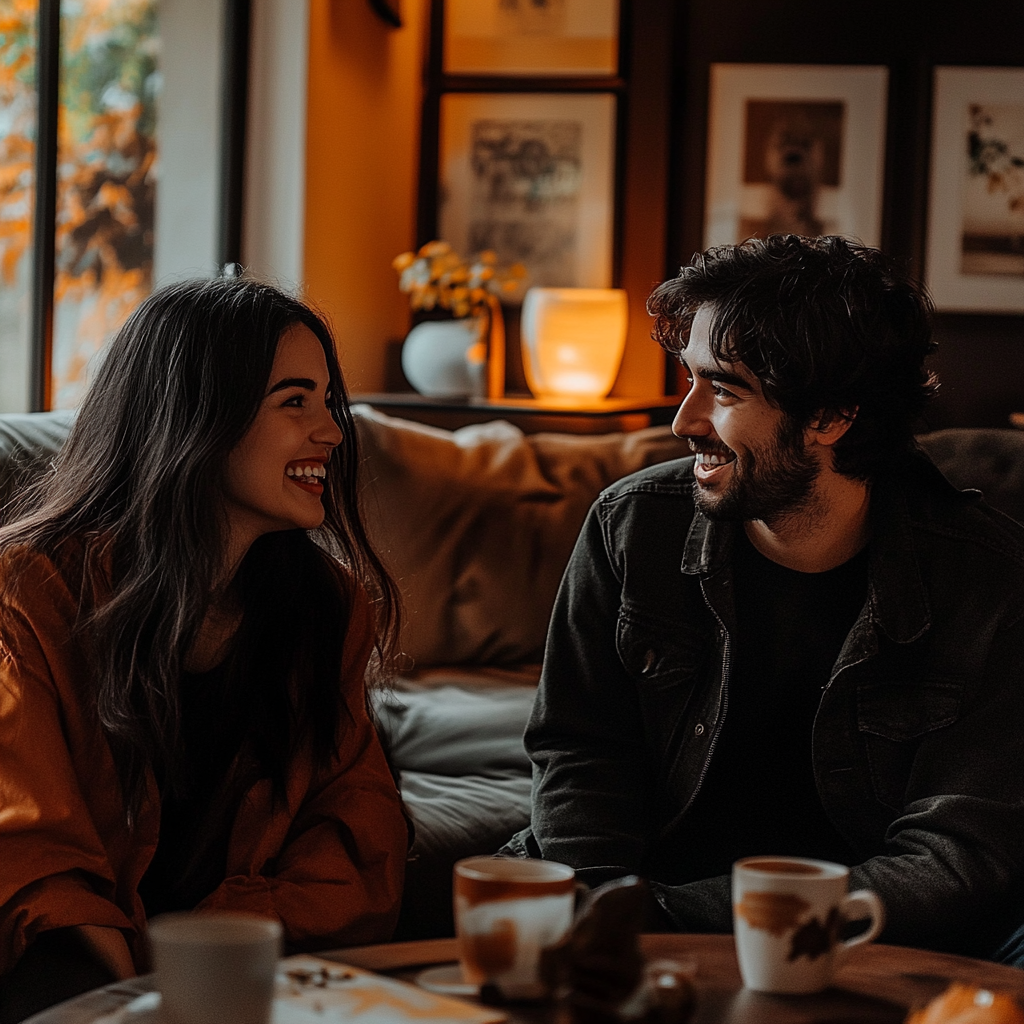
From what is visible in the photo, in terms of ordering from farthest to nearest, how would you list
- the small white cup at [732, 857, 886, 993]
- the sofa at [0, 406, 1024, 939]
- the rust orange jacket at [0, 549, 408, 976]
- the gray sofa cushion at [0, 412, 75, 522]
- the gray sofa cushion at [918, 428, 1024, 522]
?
the sofa at [0, 406, 1024, 939]
the gray sofa cushion at [918, 428, 1024, 522]
the gray sofa cushion at [0, 412, 75, 522]
the rust orange jacket at [0, 549, 408, 976]
the small white cup at [732, 857, 886, 993]

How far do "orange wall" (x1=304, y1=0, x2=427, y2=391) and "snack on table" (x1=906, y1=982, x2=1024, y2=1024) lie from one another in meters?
2.45

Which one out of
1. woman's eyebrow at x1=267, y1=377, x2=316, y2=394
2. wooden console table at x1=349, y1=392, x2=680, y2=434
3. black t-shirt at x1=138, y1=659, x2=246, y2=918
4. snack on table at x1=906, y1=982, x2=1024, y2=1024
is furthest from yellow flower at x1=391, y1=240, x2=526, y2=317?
snack on table at x1=906, y1=982, x2=1024, y2=1024

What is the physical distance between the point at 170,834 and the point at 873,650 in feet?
2.53

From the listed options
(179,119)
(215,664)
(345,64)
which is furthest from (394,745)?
(345,64)

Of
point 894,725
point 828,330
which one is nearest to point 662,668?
point 894,725

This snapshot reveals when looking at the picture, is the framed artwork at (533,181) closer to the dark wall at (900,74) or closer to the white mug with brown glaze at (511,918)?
the dark wall at (900,74)

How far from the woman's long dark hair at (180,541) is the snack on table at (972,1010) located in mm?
803

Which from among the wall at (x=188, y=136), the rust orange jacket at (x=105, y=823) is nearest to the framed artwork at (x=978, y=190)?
the wall at (x=188, y=136)

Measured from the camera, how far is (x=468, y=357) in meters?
3.45

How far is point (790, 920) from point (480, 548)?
1651 millimetres

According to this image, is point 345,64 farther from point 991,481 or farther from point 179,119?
point 991,481

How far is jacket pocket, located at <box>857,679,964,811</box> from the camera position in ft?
4.73

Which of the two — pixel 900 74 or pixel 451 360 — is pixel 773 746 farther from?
pixel 900 74

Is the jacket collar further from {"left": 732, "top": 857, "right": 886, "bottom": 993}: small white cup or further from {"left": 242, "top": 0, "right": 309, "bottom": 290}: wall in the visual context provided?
{"left": 242, "top": 0, "right": 309, "bottom": 290}: wall
